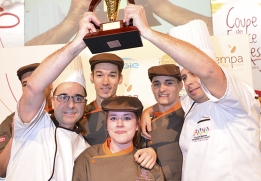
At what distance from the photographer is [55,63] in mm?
1674

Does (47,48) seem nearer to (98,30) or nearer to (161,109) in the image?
(161,109)

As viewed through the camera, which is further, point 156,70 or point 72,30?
point 72,30

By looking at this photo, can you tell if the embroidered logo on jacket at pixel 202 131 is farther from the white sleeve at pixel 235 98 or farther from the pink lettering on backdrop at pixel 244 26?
the pink lettering on backdrop at pixel 244 26

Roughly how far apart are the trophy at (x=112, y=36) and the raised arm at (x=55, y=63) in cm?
4

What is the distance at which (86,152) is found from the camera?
1880 millimetres

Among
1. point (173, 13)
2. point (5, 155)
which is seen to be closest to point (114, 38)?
point (5, 155)

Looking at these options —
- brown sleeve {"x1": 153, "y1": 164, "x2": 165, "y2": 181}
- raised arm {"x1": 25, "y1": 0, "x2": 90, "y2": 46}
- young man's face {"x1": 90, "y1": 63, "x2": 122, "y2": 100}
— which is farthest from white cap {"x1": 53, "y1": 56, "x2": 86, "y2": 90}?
raised arm {"x1": 25, "y1": 0, "x2": 90, "y2": 46}

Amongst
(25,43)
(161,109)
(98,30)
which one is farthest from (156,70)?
(25,43)

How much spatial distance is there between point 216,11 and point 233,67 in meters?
0.89

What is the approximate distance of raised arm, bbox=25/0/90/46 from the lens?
3943mm

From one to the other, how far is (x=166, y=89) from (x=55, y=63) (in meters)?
0.91

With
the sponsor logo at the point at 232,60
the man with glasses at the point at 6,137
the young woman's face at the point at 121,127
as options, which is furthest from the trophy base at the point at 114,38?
the sponsor logo at the point at 232,60

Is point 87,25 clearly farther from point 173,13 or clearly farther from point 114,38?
point 173,13

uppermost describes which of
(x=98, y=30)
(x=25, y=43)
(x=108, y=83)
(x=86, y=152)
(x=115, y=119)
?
(x=25, y=43)
